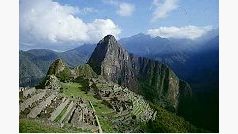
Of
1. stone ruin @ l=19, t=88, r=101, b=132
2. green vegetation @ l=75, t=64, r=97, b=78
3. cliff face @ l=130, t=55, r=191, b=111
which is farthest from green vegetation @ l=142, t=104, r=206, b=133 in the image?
cliff face @ l=130, t=55, r=191, b=111

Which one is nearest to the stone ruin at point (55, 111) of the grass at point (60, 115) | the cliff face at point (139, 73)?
the grass at point (60, 115)

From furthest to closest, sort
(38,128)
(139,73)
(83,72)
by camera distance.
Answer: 1. (139,73)
2. (83,72)
3. (38,128)

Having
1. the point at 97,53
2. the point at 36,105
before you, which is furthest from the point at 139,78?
the point at 36,105

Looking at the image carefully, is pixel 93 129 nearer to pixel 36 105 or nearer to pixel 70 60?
pixel 36 105

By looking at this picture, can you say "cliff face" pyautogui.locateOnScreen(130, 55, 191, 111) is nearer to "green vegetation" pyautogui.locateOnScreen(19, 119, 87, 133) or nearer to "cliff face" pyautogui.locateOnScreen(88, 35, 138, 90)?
"cliff face" pyautogui.locateOnScreen(88, 35, 138, 90)

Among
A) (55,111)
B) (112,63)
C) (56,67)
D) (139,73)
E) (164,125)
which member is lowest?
(164,125)

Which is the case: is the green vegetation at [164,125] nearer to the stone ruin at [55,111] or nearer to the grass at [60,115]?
the stone ruin at [55,111]

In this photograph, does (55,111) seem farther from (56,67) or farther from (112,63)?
(112,63)

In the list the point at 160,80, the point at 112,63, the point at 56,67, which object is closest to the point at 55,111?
the point at 56,67
